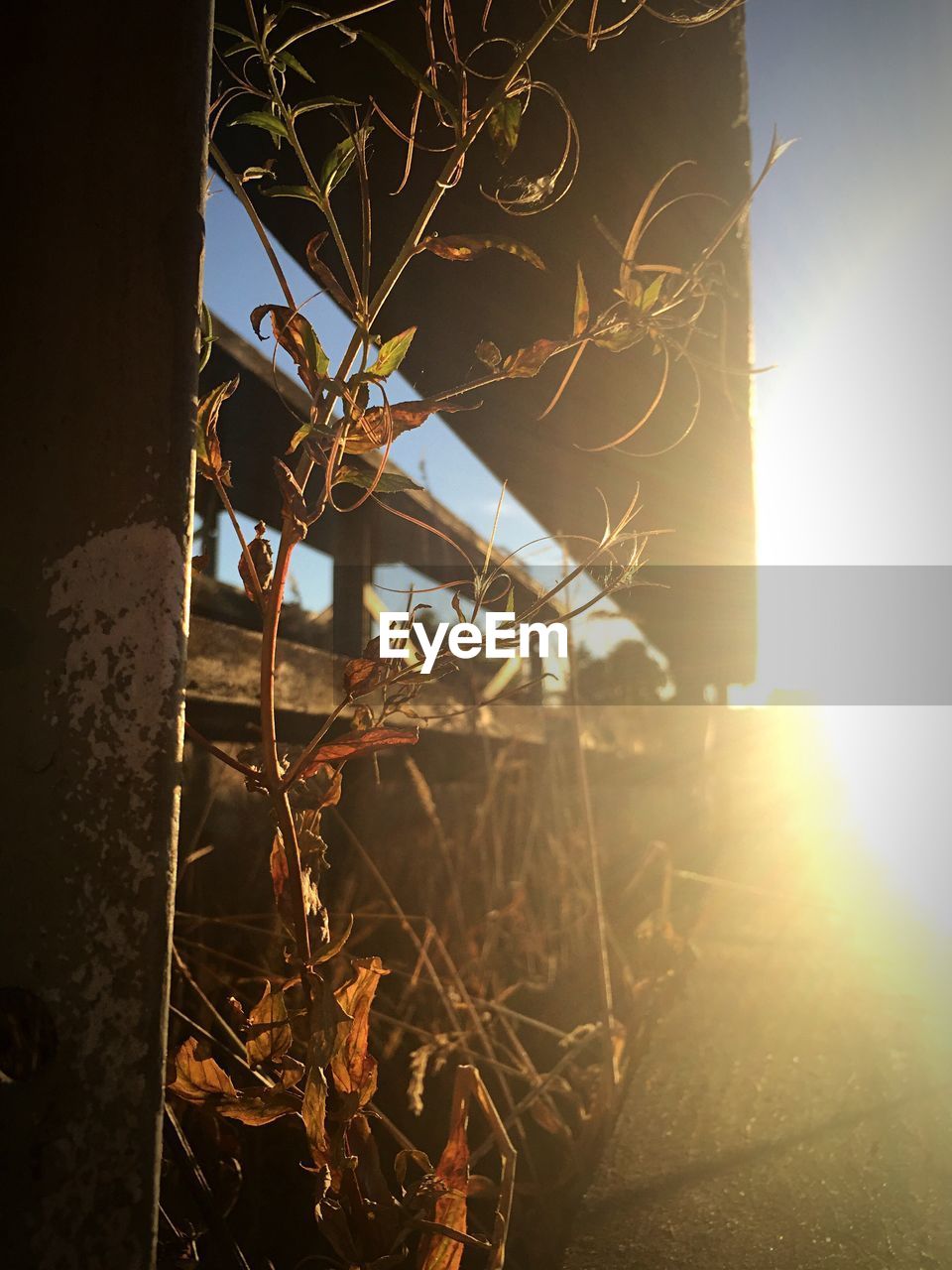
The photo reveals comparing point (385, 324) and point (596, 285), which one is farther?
point (596, 285)

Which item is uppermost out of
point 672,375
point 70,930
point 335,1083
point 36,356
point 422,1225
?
point 672,375

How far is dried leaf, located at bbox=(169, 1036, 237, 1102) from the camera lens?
55 centimetres

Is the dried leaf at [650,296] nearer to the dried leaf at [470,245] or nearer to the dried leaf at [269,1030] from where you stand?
the dried leaf at [470,245]

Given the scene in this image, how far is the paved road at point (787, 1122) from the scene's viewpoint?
3.31 feet

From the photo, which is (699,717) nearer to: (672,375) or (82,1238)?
(672,375)

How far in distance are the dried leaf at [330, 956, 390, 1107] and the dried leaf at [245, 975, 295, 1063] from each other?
38mm

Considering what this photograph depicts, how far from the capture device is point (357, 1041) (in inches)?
21.0

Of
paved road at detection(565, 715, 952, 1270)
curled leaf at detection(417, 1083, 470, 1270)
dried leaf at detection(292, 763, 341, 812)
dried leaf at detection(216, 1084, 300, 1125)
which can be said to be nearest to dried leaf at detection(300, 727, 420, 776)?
dried leaf at detection(292, 763, 341, 812)

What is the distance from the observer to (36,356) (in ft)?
1.59

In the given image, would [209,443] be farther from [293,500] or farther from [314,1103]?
[314,1103]

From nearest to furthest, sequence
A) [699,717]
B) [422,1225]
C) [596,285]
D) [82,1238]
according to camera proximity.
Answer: [82,1238] → [422,1225] → [596,285] → [699,717]

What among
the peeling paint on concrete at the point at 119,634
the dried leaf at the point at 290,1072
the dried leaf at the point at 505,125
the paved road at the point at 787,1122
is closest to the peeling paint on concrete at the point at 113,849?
the peeling paint on concrete at the point at 119,634

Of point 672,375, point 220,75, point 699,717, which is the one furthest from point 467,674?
point 699,717

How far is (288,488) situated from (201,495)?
881 mm
